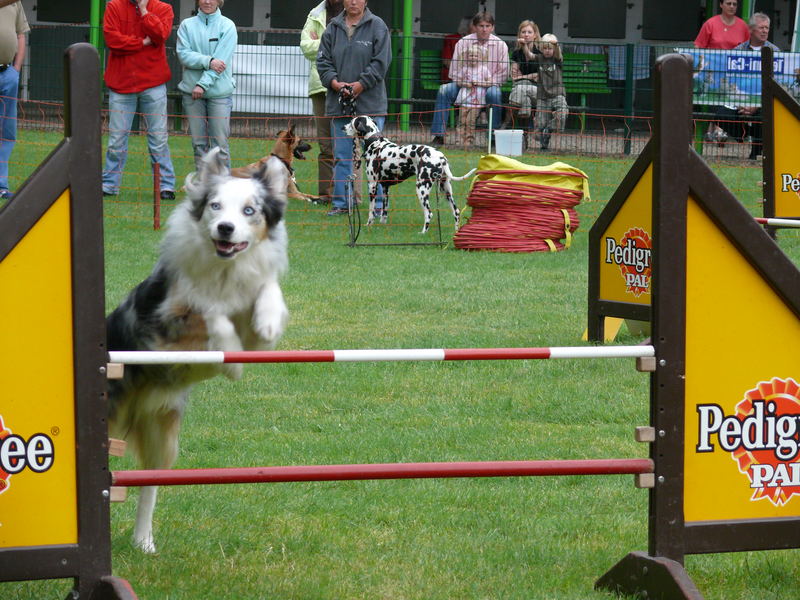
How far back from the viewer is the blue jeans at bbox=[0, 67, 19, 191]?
12969mm

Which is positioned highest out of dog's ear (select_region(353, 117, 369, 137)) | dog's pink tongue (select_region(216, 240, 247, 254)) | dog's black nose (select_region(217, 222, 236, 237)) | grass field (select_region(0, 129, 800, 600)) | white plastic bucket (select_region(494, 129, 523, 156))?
dog's ear (select_region(353, 117, 369, 137))

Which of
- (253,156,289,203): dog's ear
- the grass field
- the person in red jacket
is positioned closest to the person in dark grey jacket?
the person in red jacket

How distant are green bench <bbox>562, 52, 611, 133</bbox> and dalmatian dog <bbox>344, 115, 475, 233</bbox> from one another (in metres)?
7.81

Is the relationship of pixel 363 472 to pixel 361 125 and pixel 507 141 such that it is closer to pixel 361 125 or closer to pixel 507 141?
pixel 361 125

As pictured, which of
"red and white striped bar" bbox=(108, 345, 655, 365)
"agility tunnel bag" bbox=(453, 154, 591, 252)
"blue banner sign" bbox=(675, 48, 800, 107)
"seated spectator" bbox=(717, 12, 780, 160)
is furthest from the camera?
"seated spectator" bbox=(717, 12, 780, 160)

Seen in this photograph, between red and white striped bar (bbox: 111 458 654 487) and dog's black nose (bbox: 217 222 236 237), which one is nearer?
red and white striped bar (bbox: 111 458 654 487)

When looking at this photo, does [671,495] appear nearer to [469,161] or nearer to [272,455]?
[272,455]

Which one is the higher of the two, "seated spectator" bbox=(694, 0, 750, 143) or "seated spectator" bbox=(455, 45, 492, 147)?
"seated spectator" bbox=(694, 0, 750, 143)

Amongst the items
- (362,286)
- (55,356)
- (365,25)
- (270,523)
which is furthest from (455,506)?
(365,25)

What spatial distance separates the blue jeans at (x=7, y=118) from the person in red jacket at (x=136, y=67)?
1.03 metres

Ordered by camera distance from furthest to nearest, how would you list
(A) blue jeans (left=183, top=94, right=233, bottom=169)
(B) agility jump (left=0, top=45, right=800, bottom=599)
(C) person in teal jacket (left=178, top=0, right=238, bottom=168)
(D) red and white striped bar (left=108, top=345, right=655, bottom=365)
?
(A) blue jeans (left=183, top=94, right=233, bottom=169) → (C) person in teal jacket (left=178, top=0, right=238, bottom=168) → (B) agility jump (left=0, top=45, right=800, bottom=599) → (D) red and white striped bar (left=108, top=345, right=655, bottom=365)

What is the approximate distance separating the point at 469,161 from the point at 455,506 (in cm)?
1207

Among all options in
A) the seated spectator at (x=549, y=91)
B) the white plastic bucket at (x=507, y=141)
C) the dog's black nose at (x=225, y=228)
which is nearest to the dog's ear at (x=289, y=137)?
the white plastic bucket at (x=507, y=141)

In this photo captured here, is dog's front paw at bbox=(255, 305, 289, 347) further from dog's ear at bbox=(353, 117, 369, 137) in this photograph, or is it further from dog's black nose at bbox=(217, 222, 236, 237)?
dog's ear at bbox=(353, 117, 369, 137)
